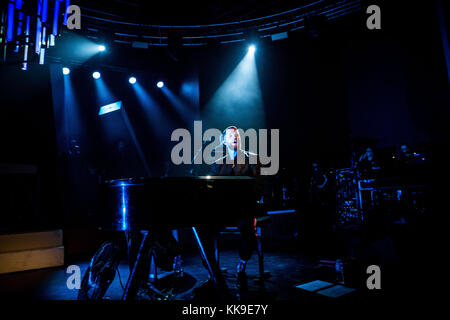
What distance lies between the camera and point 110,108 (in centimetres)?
719

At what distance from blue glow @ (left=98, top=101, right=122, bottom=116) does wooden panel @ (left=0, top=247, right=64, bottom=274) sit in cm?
377

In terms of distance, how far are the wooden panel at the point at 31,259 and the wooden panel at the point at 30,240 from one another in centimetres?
7

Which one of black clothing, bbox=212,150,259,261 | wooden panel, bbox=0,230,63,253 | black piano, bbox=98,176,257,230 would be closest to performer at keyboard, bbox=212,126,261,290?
black clothing, bbox=212,150,259,261

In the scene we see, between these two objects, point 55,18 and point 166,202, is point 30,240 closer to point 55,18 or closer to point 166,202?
point 55,18

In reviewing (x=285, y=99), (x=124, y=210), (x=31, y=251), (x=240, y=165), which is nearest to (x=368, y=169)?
(x=240, y=165)

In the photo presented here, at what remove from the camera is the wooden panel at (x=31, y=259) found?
4.12 metres

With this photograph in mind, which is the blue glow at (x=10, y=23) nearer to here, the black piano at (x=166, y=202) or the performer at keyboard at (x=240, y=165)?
the black piano at (x=166, y=202)

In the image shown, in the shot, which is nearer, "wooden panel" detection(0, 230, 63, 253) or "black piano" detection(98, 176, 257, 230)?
"black piano" detection(98, 176, 257, 230)

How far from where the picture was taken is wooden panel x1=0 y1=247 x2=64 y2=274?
13.5 feet

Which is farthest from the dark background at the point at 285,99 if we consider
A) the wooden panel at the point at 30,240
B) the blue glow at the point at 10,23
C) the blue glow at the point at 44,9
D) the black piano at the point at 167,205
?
the black piano at the point at 167,205

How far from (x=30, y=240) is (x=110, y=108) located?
3901 mm

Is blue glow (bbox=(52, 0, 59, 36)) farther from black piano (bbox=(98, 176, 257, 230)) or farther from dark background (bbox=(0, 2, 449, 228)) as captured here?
dark background (bbox=(0, 2, 449, 228))

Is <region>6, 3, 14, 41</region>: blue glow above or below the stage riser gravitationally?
above

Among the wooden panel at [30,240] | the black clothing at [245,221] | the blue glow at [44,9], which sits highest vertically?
the blue glow at [44,9]
